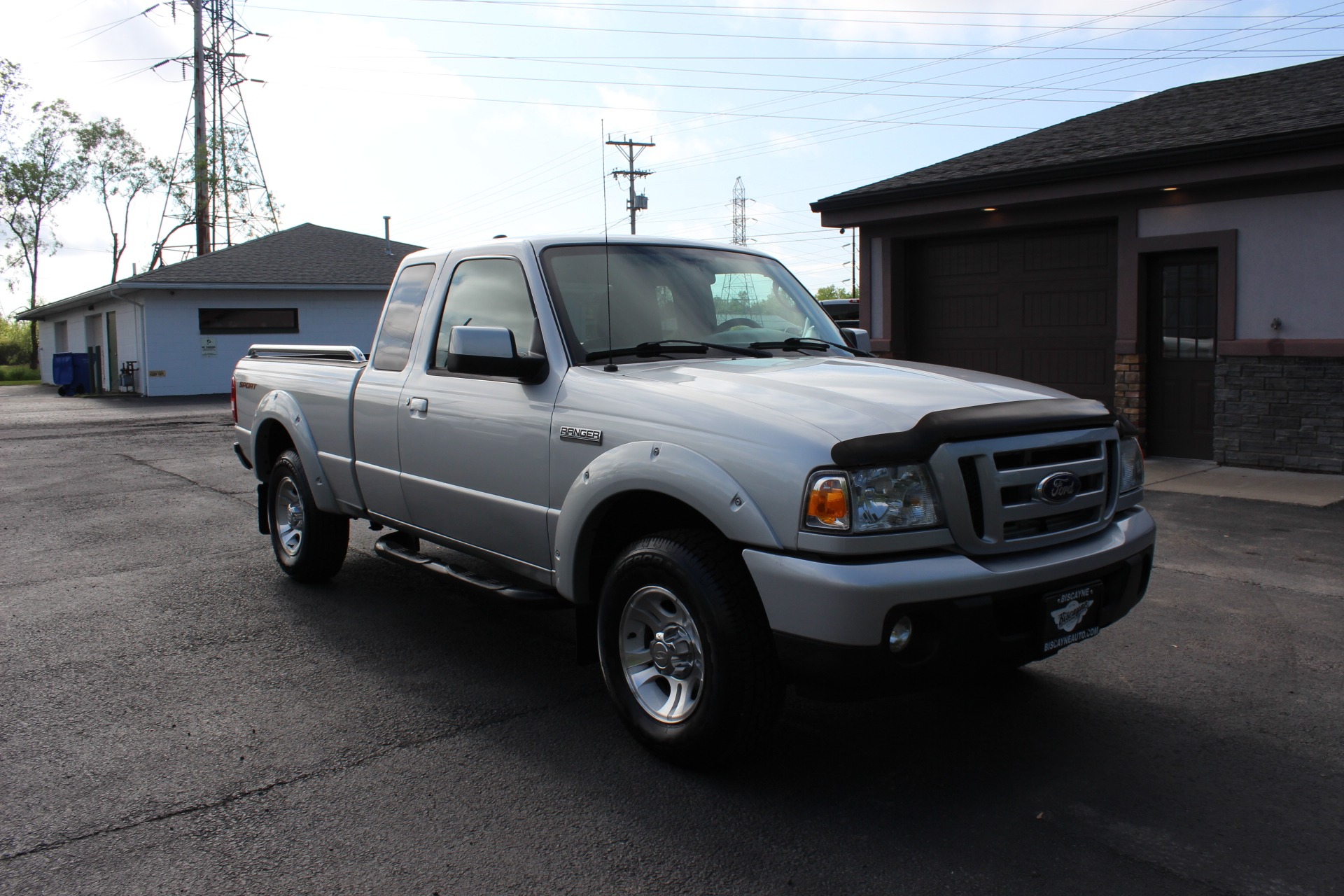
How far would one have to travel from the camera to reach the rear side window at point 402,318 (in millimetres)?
5383

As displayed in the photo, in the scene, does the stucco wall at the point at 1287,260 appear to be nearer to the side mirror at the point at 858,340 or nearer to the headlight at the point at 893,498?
the side mirror at the point at 858,340

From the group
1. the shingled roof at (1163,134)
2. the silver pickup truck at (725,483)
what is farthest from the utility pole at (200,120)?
the silver pickup truck at (725,483)

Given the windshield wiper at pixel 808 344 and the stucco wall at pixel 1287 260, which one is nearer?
the windshield wiper at pixel 808 344

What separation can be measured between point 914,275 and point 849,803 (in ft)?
37.1

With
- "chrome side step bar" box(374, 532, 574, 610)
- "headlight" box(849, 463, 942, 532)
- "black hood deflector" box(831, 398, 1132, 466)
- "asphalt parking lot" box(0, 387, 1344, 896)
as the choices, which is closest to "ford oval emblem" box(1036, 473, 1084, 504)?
"black hood deflector" box(831, 398, 1132, 466)

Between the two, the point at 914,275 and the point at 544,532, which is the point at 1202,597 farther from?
the point at 914,275

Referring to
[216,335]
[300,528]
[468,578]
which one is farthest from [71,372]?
[468,578]

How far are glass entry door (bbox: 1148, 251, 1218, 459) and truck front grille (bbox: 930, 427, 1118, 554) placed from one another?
28.9 ft

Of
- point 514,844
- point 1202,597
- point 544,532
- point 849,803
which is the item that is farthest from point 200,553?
point 1202,597

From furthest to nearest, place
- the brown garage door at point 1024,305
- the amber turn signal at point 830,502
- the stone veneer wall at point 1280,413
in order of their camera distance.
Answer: the brown garage door at point 1024,305, the stone veneer wall at point 1280,413, the amber turn signal at point 830,502

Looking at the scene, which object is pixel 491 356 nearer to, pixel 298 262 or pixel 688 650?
pixel 688 650

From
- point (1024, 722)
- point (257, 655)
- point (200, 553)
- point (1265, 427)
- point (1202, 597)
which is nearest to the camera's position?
point (1024, 722)

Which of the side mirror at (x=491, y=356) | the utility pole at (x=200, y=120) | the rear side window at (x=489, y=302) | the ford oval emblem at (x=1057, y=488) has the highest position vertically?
the utility pole at (x=200, y=120)

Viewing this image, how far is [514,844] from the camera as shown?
10.5 ft
